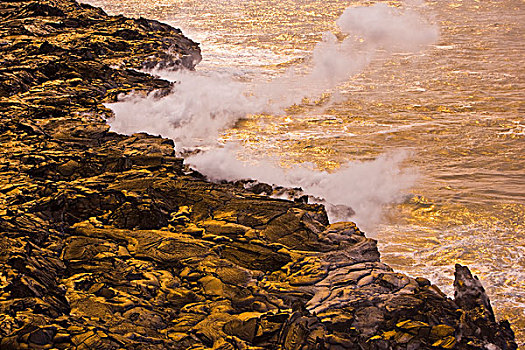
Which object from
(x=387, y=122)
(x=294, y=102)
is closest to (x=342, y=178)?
(x=387, y=122)

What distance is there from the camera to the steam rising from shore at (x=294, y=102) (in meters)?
13.1

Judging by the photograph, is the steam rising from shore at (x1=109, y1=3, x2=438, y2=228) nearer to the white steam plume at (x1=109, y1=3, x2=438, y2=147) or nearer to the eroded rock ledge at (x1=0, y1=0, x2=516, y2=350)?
the white steam plume at (x1=109, y1=3, x2=438, y2=147)

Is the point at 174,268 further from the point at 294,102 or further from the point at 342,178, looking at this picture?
the point at 294,102

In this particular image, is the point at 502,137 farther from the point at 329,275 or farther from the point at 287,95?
the point at 329,275

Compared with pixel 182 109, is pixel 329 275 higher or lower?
higher

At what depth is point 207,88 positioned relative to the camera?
21828 mm

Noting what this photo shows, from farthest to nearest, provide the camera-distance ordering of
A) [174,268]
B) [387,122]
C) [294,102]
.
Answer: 1. [294,102]
2. [387,122]
3. [174,268]

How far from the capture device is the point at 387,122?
18.9 meters

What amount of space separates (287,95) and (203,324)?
16732 millimetres

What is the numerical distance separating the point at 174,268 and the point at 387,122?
13026 millimetres

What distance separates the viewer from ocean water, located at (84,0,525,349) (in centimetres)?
1138

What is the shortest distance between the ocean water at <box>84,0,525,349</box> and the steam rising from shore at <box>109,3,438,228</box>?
6cm

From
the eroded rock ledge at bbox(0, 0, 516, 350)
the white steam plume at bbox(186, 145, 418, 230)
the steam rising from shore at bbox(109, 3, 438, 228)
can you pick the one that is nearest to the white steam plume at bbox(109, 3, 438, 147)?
the steam rising from shore at bbox(109, 3, 438, 228)

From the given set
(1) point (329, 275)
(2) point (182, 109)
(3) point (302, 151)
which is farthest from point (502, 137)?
(1) point (329, 275)
